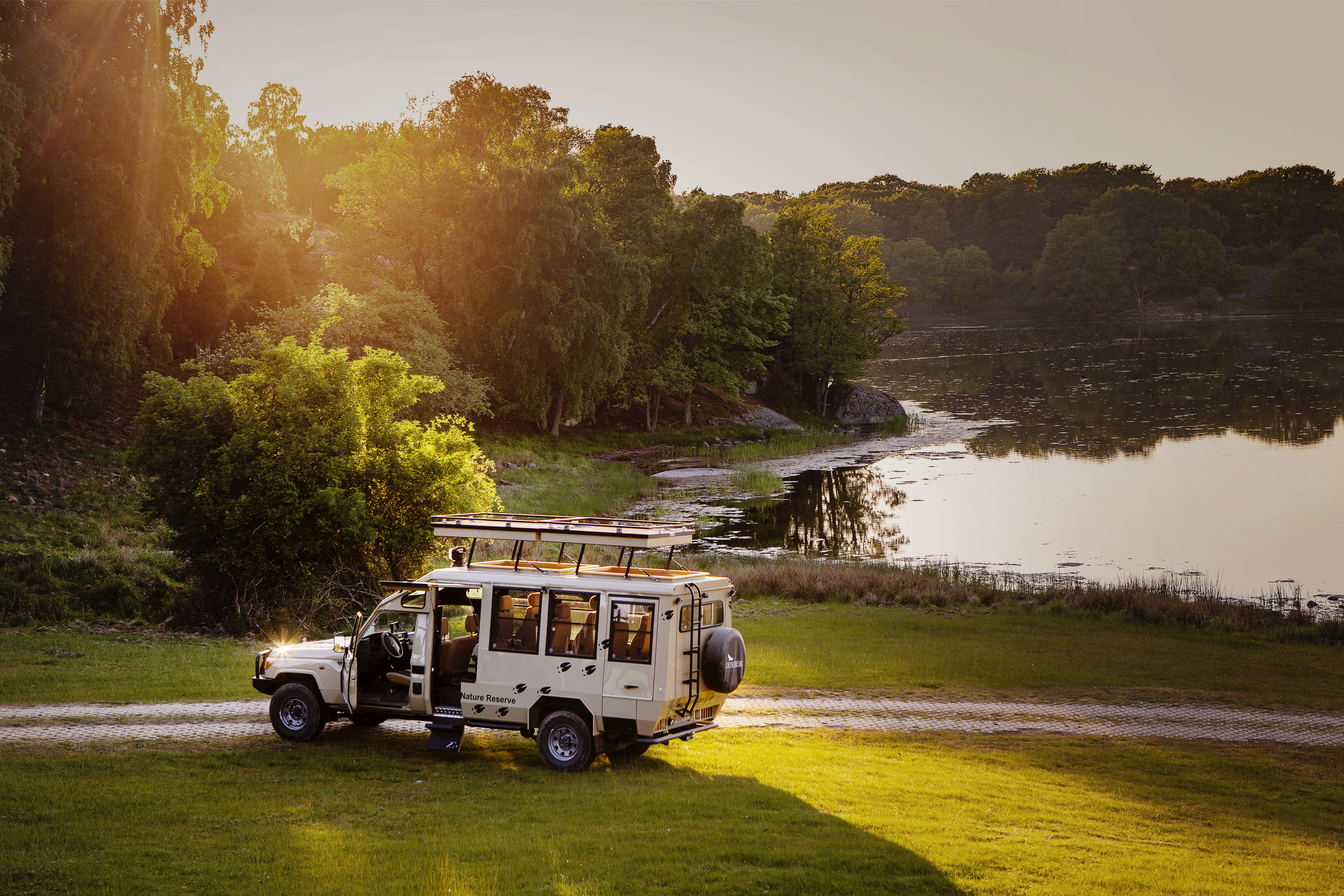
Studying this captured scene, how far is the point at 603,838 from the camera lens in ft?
38.4

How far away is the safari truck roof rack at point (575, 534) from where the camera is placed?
15016 mm

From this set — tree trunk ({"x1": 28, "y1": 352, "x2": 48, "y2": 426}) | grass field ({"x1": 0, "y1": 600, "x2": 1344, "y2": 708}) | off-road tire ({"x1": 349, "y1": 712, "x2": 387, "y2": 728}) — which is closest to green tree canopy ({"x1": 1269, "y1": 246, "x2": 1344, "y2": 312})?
grass field ({"x1": 0, "y1": 600, "x2": 1344, "y2": 708})

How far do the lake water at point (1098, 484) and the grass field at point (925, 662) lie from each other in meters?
8.85

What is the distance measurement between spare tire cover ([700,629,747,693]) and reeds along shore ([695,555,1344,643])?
18.3m

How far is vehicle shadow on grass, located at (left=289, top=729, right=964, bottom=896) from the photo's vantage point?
1039 cm

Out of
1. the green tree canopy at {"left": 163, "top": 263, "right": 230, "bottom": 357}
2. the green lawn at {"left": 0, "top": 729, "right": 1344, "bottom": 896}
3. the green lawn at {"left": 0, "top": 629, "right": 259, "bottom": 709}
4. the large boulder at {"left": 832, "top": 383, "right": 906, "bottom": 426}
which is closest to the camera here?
the green lawn at {"left": 0, "top": 729, "right": 1344, "bottom": 896}

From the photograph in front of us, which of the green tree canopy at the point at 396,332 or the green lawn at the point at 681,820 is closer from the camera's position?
the green lawn at the point at 681,820

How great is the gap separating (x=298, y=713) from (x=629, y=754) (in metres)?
5.52

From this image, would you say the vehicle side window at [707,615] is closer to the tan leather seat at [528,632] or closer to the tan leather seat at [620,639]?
the tan leather seat at [620,639]

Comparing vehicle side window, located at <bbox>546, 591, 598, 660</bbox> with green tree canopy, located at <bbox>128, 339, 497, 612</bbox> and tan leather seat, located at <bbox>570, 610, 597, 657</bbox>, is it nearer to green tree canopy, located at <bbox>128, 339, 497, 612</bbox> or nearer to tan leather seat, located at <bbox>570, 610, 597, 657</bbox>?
tan leather seat, located at <bbox>570, 610, 597, 657</bbox>

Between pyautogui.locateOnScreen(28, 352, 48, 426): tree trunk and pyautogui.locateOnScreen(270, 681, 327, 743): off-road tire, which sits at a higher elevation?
pyautogui.locateOnScreen(28, 352, 48, 426): tree trunk

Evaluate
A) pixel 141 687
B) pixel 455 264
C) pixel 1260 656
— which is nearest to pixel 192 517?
pixel 141 687

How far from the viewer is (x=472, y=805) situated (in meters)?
13.3

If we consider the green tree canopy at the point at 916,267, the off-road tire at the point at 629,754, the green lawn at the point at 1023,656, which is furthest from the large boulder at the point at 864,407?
the green tree canopy at the point at 916,267
